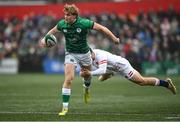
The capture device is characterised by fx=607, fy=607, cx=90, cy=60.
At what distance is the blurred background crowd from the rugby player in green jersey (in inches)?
683

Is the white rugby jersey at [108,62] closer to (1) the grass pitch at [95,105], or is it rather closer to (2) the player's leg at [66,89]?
→ (2) the player's leg at [66,89]

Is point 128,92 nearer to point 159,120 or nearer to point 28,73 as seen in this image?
point 159,120

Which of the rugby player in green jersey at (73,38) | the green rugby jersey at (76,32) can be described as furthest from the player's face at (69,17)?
the green rugby jersey at (76,32)

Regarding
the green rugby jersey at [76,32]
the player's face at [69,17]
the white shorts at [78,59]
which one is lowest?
the white shorts at [78,59]

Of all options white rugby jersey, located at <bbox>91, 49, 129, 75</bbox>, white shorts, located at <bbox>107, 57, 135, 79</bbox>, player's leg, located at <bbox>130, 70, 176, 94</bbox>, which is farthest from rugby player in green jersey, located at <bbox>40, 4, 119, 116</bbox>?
player's leg, located at <bbox>130, 70, 176, 94</bbox>

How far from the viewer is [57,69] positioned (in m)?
33.0

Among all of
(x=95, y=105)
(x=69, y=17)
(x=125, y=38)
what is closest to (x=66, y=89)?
(x=69, y=17)

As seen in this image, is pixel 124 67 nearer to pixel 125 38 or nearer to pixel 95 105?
pixel 95 105

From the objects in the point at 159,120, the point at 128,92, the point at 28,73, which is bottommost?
the point at 28,73

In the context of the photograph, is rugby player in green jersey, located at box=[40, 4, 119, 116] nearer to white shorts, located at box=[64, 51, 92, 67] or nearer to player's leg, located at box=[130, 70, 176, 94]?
white shorts, located at box=[64, 51, 92, 67]

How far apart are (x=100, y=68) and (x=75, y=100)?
3.42 m

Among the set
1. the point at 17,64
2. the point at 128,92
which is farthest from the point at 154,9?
the point at 128,92

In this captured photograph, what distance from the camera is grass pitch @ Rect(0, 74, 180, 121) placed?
12.1 m

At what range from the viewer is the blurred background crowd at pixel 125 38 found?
3067 centimetres
